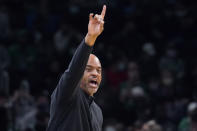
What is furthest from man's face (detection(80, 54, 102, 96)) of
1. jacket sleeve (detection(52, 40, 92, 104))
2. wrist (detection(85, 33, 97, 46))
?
wrist (detection(85, 33, 97, 46))

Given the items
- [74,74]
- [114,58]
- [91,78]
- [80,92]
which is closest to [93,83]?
[91,78]

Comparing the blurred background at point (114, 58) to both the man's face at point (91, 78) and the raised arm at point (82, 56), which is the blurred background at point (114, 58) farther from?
the raised arm at point (82, 56)

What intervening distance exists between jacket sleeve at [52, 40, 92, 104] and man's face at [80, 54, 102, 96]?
31 cm

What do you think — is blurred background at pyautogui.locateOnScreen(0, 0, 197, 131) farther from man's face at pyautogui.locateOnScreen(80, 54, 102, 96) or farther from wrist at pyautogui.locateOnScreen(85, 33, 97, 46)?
wrist at pyautogui.locateOnScreen(85, 33, 97, 46)

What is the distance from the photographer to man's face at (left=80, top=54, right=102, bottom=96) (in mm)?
4602

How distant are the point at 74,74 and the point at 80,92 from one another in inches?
12.7

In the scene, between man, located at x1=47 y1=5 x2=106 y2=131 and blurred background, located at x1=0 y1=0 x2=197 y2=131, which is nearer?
man, located at x1=47 y1=5 x2=106 y2=131

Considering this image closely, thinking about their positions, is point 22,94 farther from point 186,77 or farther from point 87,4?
point 87,4

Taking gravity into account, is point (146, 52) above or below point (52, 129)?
above

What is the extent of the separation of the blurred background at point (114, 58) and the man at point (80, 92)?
11.9ft

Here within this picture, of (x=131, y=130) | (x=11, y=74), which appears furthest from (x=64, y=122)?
(x=11, y=74)

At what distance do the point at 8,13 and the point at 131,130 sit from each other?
540 cm

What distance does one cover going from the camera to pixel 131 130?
348 inches

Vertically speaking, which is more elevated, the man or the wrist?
the wrist
